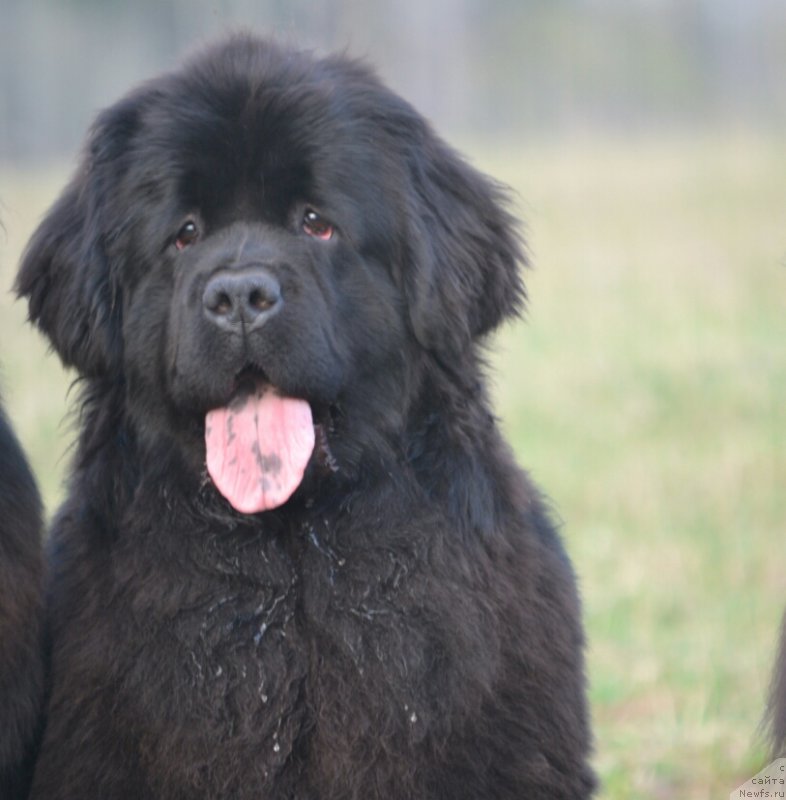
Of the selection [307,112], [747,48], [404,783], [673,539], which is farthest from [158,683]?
[747,48]

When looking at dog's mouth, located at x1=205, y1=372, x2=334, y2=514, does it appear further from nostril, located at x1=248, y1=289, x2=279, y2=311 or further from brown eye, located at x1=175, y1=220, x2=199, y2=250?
brown eye, located at x1=175, y1=220, x2=199, y2=250

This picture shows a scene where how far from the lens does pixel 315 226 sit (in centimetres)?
350

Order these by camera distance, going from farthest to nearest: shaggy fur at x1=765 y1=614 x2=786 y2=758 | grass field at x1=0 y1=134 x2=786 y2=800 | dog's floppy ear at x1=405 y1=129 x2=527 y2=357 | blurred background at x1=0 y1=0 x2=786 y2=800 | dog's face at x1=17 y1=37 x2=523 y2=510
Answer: blurred background at x1=0 y1=0 x2=786 y2=800 → grass field at x1=0 y1=134 x2=786 y2=800 → dog's floppy ear at x1=405 y1=129 x2=527 y2=357 → dog's face at x1=17 y1=37 x2=523 y2=510 → shaggy fur at x1=765 y1=614 x2=786 y2=758

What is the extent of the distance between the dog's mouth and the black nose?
0.56 feet

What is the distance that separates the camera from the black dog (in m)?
3.46

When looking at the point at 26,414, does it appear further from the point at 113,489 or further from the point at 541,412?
the point at 113,489

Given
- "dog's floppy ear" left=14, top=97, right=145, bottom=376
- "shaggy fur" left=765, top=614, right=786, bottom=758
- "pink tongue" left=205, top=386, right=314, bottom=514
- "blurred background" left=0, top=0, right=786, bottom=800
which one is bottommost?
"blurred background" left=0, top=0, right=786, bottom=800

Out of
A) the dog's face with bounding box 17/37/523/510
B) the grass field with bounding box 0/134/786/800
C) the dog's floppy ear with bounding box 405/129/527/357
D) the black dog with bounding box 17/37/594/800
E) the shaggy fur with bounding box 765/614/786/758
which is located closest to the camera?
the shaggy fur with bounding box 765/614/786/758

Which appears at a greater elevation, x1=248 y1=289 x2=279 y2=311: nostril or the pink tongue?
x1=248 y1=289 x2=279 y2=311: nostril

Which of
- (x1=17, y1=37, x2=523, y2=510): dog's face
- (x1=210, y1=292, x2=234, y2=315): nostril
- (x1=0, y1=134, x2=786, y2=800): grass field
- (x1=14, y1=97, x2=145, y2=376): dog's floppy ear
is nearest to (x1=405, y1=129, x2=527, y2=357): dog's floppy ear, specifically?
(x1=17, y1=37, x2=523, y2=510): dog's face

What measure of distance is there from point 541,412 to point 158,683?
647 cm

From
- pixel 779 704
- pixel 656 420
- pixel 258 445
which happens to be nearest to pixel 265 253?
pixel 258 445

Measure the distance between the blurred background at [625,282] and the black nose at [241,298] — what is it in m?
0.86

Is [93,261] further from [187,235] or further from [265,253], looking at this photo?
[265,253]
